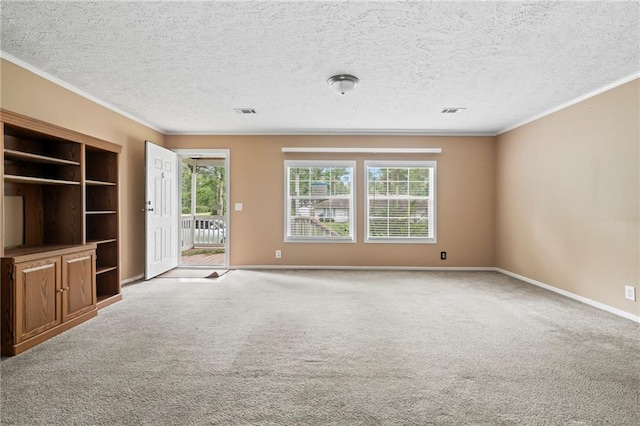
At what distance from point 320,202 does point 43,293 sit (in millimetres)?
3837

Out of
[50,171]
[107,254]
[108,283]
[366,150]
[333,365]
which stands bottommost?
[333,365]

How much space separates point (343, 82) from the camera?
9.75 feet

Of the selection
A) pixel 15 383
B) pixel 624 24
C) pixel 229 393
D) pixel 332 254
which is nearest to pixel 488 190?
pixel 332 254

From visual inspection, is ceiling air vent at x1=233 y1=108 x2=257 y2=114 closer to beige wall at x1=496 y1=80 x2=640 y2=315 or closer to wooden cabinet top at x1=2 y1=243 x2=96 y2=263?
wooden cabinet top at x1=2 y1=243 x2=96 y2=263

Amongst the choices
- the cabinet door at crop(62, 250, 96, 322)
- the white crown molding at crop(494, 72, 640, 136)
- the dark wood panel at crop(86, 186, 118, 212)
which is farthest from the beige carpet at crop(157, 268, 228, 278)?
the white crown molding at crop(494, 72, 640, 136)

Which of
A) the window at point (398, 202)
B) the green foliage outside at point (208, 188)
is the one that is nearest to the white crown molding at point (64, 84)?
the window at point (398, 202)

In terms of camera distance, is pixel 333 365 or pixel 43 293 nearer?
pixel 333 365

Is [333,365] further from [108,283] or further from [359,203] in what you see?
[359,203]

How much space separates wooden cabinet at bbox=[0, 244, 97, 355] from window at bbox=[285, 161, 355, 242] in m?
3.07

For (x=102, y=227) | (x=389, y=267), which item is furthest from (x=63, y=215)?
(x=389, y=267)

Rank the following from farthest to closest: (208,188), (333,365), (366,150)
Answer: (208,188) < (366,150) < (333,365)

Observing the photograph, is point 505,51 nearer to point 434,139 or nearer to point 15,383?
point 434,139

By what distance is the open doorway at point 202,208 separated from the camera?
26.0ft

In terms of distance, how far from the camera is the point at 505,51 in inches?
97.7
